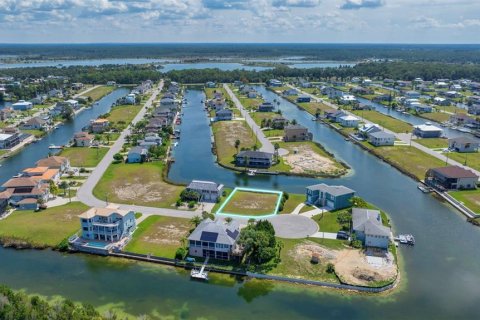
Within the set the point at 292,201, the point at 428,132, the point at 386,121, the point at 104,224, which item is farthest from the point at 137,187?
the point at 386,121

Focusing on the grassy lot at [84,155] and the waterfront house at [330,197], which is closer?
the waterfront house at [330,197]

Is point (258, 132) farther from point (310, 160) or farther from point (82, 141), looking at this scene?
point (82, 141)

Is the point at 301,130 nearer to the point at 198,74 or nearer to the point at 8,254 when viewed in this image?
the point at 8,254

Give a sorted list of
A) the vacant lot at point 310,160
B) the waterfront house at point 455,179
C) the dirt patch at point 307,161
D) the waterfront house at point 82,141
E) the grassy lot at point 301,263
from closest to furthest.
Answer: the grassy lot at point 301,263 → the waterfront house at point 455,179 → the vacant lot at point 310,160 → the dirt patch at point 307,161 → the waterfront house at point 82,141

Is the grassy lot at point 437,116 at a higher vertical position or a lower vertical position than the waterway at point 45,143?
higher

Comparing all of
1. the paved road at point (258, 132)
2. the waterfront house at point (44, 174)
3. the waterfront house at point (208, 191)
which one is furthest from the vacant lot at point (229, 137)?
the waterfront house at point (44, 174)

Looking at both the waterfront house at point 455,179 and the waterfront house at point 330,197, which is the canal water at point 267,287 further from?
the waterfront house at point 455,179

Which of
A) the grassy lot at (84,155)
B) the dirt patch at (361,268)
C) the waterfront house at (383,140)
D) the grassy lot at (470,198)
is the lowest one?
the dirt patch at (361,268)

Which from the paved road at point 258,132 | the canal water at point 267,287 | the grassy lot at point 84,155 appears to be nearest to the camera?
the canal water at point 267,287
